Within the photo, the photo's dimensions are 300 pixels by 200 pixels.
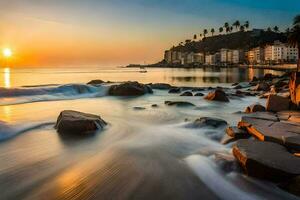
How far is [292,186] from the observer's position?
599cm

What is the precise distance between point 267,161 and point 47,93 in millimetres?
25152

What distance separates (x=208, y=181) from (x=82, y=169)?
9.86 feet

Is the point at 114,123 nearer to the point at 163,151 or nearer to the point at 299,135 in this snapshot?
the point at 163,151

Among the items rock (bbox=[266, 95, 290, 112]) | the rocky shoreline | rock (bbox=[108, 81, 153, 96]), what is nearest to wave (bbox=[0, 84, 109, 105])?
rock (bbox=[108, 81, 153, 96])

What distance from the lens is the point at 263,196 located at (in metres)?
5.86

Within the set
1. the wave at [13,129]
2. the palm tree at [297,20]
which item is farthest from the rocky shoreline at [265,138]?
the palm tree at [297,20]

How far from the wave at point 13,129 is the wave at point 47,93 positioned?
1103 centimetres

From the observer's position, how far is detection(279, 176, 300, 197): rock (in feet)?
19.3

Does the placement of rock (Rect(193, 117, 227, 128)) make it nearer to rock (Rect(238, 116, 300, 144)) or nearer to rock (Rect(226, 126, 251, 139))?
rock (Rect(238, 116, 300, 144))

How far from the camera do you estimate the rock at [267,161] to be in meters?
6.24

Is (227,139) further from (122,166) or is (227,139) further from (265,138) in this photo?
(122,166)

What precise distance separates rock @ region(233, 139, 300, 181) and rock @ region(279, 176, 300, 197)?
0.09m

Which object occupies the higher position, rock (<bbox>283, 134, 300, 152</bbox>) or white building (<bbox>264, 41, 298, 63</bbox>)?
white building (<bbox>264, 41, 298, 63</bbox>)

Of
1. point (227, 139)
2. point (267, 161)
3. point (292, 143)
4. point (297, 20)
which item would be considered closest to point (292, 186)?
point (267, 161)
